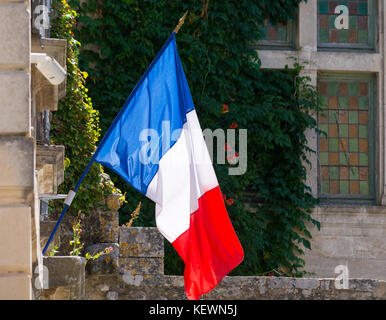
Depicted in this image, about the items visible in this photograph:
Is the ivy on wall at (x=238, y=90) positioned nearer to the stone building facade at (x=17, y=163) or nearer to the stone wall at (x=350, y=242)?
the stone wall at (x=350, y=242)

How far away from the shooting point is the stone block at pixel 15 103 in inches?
170

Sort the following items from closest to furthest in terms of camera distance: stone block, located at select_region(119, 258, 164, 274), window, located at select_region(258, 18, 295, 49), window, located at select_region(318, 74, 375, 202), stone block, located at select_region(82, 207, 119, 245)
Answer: stone block, located at select_region(119, 258, 164, 274) → stone block, located at select_region(82, 207, 119, 245) → window, located at select_region(318, 74, 375, 202) → window, located at select_region(258, 18, 295, 49)

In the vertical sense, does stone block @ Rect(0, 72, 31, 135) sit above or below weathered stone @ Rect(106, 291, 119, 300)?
above

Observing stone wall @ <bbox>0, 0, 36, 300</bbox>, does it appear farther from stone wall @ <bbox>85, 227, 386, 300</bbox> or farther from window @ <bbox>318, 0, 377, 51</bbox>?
window @ <bbox>318, 0, 377, 51</bbox>

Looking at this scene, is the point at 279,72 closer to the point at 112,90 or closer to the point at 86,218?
the point at 112,90

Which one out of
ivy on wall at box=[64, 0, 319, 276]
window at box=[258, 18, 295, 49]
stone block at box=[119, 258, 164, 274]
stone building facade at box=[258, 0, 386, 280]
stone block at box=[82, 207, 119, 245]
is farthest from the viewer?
window at box=[258, 18, 295, 49]

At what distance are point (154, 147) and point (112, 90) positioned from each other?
624 cm

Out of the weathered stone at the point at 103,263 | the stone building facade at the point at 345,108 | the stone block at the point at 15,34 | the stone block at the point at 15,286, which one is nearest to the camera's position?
the stone block at the point at 15,286

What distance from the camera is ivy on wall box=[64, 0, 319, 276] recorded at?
11664 mm

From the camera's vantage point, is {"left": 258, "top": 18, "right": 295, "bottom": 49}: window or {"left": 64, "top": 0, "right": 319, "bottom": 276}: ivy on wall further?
{"left": 258, "top": 18, "right": 295, "bottom": 49}: window

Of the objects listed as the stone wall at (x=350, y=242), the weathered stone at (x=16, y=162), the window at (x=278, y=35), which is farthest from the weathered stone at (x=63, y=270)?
the window at (x=278, y=35)

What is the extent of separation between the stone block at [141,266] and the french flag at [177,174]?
212 centimetres

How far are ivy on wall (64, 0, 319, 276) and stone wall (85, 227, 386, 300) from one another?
11.9 feet

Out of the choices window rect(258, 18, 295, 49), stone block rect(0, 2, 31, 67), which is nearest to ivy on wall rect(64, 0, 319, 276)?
window rect(258, 18, 295, 49)
